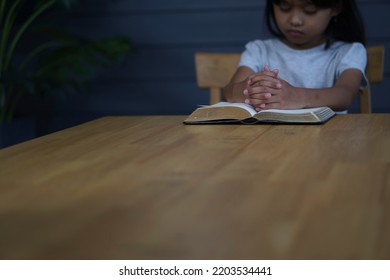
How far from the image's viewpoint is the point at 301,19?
1818 millimetres

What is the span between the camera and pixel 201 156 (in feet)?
2.92

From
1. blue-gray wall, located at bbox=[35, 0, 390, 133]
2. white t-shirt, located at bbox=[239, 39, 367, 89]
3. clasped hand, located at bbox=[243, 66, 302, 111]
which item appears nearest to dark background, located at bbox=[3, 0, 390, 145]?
blue-gray wall, located at bbox=[35, 0, 390, 133]

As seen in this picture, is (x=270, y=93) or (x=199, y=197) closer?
(x=199, y=197)

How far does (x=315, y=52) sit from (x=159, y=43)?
3.90ft

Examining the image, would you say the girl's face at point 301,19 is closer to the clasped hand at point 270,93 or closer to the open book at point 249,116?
the clasped hand at point 270,93

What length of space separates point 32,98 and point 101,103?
35cm

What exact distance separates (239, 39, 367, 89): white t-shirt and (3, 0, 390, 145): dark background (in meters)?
0.88

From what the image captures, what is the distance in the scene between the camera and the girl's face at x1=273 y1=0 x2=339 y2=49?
1.82 meters

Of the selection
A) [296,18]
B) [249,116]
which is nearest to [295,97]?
[249,116]

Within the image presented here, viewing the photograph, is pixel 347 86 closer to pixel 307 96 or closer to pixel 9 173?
pixel 307 96

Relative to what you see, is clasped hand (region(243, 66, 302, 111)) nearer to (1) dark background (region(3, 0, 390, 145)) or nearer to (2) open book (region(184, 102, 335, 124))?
(2) open book (region(184, 102, 335, 124))

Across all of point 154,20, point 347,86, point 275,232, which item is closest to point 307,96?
point 347,86

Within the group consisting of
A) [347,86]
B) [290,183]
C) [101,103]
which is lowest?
[101,103]

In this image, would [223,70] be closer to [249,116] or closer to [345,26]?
[345,26]
